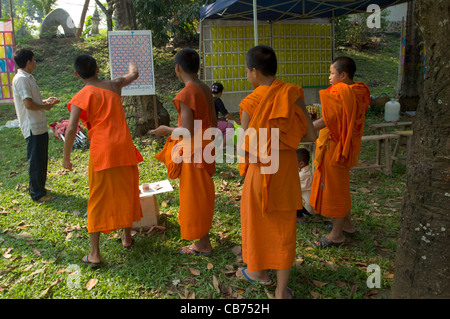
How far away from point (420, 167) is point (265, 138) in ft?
3.39

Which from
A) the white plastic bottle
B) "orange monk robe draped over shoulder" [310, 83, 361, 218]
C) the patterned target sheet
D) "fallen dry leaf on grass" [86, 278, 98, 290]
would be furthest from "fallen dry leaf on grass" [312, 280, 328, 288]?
the white plastic bottle

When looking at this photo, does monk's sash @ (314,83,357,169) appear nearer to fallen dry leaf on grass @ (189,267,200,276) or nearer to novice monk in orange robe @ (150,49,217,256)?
novice monk in orange robe @ (150,49,217,256)

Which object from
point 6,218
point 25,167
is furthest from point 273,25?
point 6,218

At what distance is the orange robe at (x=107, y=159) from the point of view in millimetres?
3264

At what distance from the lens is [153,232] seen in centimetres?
408

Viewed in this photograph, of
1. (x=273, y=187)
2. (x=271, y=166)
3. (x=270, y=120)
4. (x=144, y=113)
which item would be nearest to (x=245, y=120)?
(x=270, y=120)

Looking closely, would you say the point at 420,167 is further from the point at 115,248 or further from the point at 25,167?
the point at 25,167

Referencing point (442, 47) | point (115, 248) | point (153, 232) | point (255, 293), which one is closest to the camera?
point (442, 47)

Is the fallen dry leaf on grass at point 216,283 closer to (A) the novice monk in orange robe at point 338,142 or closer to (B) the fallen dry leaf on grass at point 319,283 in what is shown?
(B) the fallen dry leaf on grass at point 319,283

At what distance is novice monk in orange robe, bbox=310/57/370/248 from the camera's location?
345cm

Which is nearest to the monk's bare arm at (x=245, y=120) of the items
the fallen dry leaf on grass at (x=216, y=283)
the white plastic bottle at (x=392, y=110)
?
the fallen dry leaf on grass at (x=216, y=283)

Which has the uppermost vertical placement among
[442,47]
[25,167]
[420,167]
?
[442,47]

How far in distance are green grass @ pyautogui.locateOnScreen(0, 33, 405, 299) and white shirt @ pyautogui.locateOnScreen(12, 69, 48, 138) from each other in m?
1.04

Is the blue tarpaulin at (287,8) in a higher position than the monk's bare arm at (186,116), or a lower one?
higher
